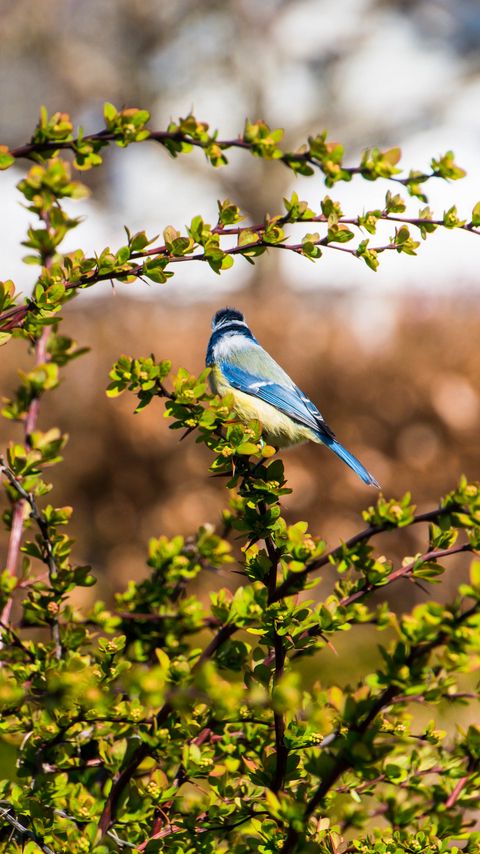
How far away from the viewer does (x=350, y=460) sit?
247 centimetres

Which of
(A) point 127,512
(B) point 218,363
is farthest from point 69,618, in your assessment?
(A) point 127,512

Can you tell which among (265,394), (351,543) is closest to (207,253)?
(351,543)

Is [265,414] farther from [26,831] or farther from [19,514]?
[26,831]

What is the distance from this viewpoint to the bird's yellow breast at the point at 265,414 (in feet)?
8.54

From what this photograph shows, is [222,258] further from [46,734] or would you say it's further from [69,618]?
[46,734]

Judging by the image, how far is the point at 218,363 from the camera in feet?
8.81

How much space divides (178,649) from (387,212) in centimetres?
99

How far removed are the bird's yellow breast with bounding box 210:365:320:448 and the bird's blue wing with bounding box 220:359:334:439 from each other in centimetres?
2

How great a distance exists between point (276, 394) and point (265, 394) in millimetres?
42

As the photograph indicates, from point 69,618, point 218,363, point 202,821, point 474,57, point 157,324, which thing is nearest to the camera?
point 202,821

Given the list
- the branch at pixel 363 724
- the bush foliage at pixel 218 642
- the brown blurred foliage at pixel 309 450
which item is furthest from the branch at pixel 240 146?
the brown blurred foliage at pixel 309 450

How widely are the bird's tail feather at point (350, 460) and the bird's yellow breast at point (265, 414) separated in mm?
55

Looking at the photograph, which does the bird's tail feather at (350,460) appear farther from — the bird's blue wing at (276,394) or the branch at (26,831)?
the branch at (26,831)

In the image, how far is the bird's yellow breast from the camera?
8.54ft
